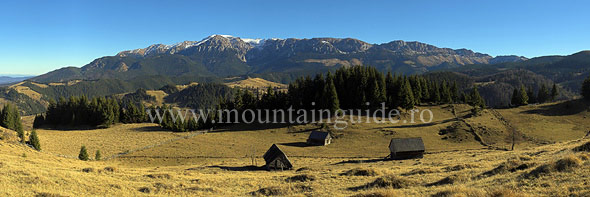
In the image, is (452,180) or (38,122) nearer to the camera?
(452,180)

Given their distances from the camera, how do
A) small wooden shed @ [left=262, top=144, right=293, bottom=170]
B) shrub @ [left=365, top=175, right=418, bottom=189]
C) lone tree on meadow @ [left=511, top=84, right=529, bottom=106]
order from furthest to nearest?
lone tree on meadow @ [left=511, top=84, right=529, bottom=106] → small wooden shed @ [left=262, top=144, right=293, bottom=170] → shrub @ [left=365, top=175, right=418, bottom=189]

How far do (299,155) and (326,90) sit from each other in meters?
32.2

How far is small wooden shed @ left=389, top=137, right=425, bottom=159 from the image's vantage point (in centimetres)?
5394

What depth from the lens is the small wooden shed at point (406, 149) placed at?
53.9m

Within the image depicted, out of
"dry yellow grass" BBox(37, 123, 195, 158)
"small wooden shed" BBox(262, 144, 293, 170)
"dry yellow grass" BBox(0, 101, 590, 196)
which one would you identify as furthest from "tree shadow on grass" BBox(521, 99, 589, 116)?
"dry yellow grass" BBox(37, 123, 195, 158)

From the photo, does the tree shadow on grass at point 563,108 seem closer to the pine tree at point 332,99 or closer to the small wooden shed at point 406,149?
the pine tree at point 332,99

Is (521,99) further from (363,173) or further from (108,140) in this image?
(108,140)

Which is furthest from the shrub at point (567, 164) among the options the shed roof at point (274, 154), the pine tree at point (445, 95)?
the pine tree at point (445, 95)

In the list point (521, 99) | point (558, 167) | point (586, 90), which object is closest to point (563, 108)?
point (586, 90)

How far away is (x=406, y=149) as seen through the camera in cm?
5394

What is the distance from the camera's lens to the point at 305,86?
96188mm

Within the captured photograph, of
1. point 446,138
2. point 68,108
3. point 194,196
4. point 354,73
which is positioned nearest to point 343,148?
point 446,138

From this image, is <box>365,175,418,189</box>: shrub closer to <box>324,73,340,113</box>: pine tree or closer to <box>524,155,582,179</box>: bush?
<box>524,155,582,179</box>: bush

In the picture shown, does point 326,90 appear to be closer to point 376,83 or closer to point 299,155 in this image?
point 376,83
